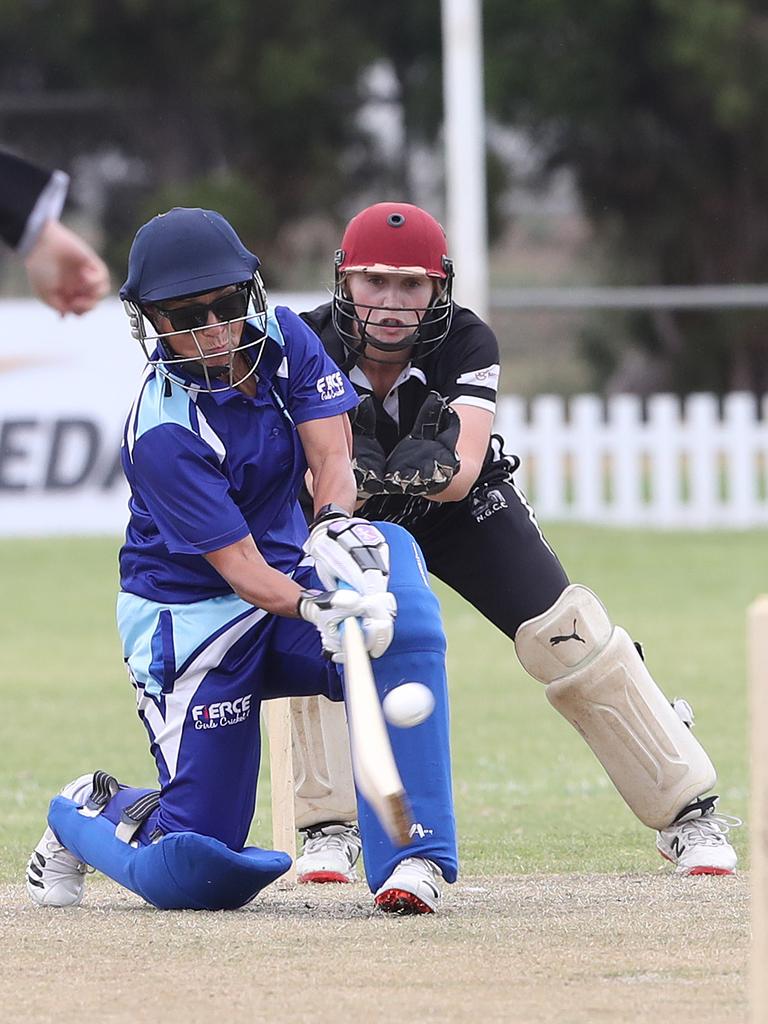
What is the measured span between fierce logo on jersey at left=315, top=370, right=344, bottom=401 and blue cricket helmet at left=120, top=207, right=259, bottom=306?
0.31 metres

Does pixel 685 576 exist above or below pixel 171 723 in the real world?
below

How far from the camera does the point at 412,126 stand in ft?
84.2

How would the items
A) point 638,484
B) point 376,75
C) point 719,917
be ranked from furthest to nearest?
point 376,75 → point 638,484 → point 719,917

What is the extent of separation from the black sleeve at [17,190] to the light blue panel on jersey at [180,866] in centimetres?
141

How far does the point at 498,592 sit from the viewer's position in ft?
17.2

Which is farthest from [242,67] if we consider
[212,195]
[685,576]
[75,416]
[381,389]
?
[381,389]

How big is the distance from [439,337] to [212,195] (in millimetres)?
18812

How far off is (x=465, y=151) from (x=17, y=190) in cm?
1366

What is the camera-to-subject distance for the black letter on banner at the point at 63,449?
16.1m

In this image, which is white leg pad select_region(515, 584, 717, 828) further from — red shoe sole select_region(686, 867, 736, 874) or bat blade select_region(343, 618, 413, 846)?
bat blade select_region(343, 618, 413, 846)

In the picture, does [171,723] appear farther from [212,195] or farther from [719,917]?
[212,195]

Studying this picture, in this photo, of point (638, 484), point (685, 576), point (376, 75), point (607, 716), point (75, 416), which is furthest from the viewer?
point (376, 75)

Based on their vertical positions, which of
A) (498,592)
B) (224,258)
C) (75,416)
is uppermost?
(224,258)

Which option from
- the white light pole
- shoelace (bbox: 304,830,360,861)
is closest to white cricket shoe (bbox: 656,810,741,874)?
shoelace (bbox: 304,830,360,861)
